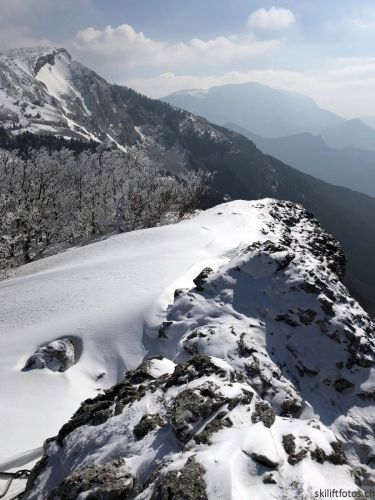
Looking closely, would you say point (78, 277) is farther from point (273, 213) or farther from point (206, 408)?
point (273, 213)

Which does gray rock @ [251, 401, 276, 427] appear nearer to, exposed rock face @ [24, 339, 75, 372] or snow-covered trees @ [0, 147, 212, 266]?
exposed rock face @ [24, 339, 75, 372]

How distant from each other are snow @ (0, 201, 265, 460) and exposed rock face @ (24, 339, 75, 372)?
36 cm

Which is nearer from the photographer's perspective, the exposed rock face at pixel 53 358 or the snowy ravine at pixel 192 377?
the snowy ravine at pixel 192 377

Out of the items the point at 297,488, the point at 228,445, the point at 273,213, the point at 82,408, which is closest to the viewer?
the point at 297,488

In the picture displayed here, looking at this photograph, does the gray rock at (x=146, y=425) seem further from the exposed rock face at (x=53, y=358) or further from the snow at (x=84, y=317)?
the exposed rock face at (x=53, y=358)

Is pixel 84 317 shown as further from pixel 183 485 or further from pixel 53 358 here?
pixel 183 485

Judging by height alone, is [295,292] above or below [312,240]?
above

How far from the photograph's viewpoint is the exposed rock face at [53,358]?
16250mm

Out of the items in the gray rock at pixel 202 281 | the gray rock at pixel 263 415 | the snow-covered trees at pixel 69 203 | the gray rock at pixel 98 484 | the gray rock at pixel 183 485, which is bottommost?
the snow-covered trees at pixel 69 203

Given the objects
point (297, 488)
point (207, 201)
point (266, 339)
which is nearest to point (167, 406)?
point (297, 488)

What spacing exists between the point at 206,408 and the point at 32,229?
44.4 m

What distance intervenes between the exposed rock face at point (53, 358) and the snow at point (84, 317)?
1.19 feet

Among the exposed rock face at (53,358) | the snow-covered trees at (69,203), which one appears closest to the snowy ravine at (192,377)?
the exposed rock face at (53,358)

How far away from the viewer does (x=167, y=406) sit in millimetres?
9273
